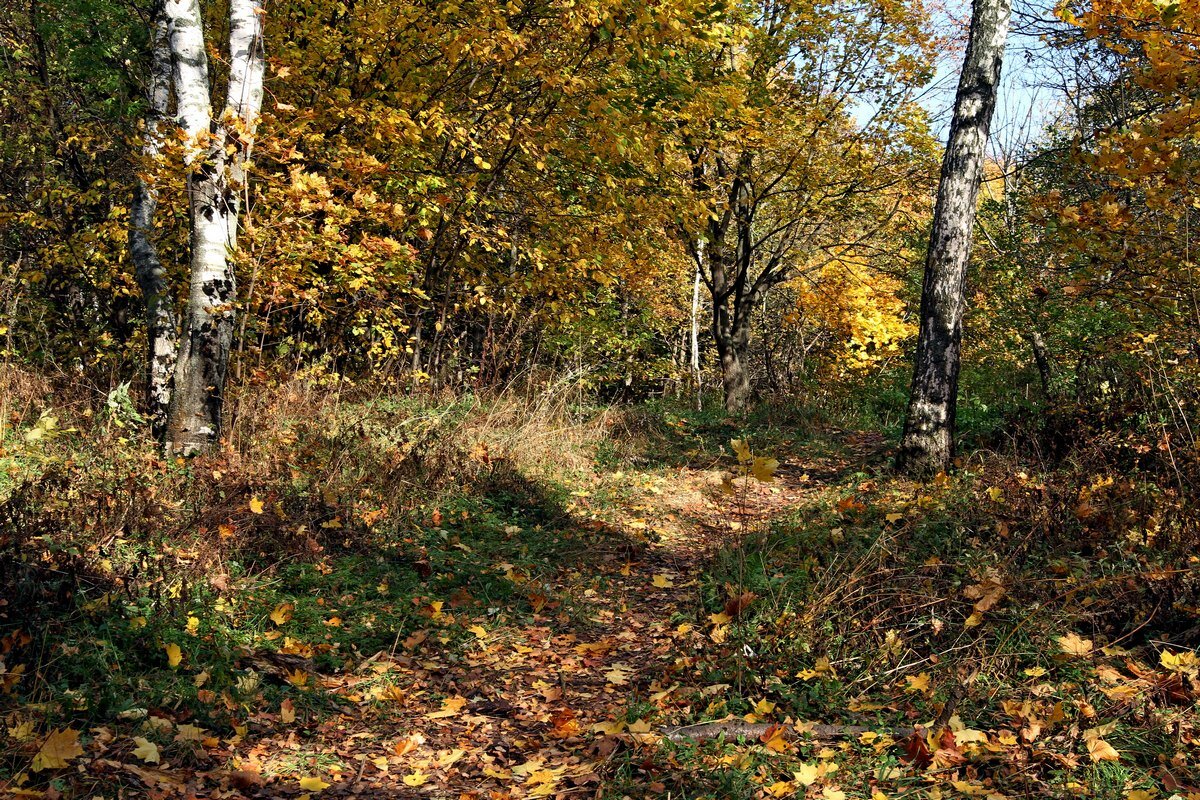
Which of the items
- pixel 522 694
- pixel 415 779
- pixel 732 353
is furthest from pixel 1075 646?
pixel 732 353

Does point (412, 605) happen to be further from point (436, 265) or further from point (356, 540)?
point (436, 265)

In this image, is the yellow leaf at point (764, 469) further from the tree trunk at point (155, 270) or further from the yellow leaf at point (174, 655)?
the tree trunk at point (155, 270)

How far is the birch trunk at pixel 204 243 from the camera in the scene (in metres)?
5.70

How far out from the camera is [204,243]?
18.9 ft

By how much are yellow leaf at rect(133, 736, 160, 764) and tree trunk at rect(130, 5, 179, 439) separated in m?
3.54

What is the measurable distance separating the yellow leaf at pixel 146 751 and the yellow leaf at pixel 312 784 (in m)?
0.51

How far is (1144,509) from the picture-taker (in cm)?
445

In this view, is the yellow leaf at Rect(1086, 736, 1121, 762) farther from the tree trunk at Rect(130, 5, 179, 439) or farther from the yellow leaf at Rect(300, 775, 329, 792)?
the tree trunk at Rect(130, 5, 179, 439)

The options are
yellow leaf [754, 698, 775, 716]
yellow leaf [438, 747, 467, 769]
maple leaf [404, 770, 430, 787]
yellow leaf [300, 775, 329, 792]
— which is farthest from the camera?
yellow leaf [754, 698, 775, 716]

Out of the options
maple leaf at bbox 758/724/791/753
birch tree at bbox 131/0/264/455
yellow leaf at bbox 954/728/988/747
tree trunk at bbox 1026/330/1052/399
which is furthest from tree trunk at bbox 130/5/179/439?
tree trunk at bbox 1026/330/1052/399

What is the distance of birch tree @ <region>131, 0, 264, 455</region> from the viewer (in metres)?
5.70

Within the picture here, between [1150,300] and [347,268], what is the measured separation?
6652 mm

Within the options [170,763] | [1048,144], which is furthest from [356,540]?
[1048,144]

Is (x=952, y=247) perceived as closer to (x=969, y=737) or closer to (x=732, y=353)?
(x=969, y=737)
